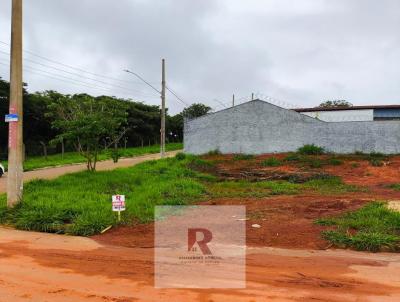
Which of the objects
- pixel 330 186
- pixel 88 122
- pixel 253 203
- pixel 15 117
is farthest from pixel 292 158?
pixel 15 117

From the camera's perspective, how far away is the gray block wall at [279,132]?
27734mm

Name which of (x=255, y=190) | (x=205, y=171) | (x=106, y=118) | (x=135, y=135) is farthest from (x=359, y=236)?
(x=135, y=135)

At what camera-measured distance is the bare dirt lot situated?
205 inches

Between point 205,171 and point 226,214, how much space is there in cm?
1109

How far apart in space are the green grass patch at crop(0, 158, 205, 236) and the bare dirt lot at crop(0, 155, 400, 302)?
43 centimetres

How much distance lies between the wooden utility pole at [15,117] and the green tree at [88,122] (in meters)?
4.17

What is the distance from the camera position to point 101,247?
8.08 m

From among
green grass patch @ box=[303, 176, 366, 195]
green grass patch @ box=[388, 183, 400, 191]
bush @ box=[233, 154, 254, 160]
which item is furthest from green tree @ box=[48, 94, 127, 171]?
bush @ box=[233, 154, 254, 160]

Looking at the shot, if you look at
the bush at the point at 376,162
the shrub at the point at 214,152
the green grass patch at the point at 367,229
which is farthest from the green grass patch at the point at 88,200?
the shrub at the point at 214,152

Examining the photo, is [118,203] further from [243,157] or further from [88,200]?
[243,157]

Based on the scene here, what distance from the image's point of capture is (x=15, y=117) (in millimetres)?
11227

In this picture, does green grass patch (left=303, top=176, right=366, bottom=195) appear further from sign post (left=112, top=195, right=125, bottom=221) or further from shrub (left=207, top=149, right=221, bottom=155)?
shrub (left=207, top=149, right=221, bottom=155)

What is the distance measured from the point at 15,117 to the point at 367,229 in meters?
8.64

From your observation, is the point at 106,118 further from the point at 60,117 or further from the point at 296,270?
the point at 296,270
